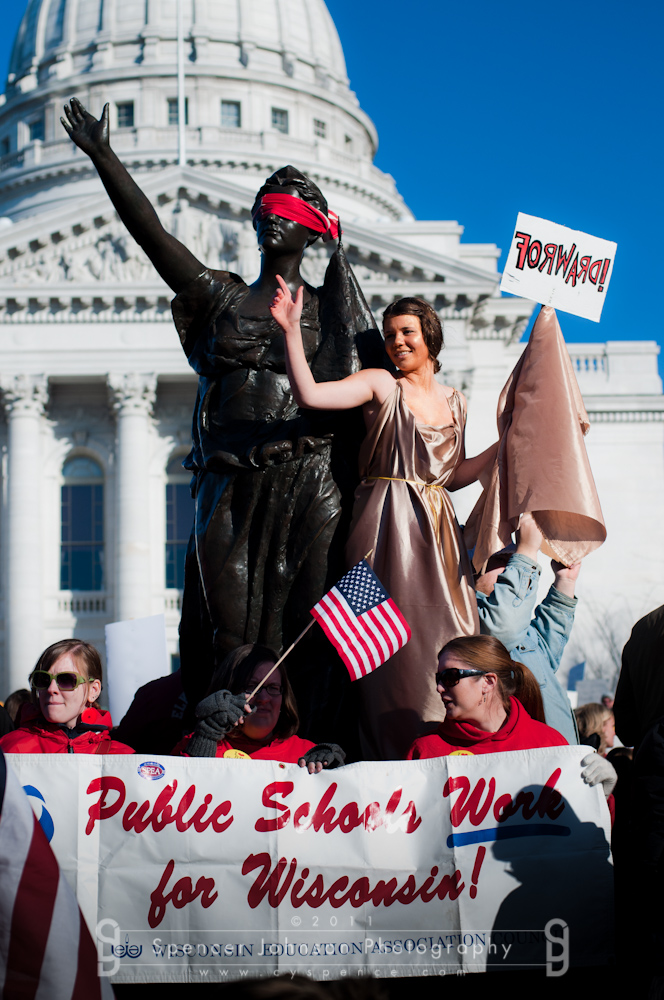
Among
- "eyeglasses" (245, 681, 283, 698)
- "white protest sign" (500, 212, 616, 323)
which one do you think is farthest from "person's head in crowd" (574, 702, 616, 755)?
"eyeglasses" (245, 681, 283, 698)

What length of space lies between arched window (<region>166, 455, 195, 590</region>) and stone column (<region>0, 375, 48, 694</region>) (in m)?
3.96

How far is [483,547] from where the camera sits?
4.54 meters

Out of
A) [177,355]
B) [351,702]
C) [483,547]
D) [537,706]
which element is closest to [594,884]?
[537,706]

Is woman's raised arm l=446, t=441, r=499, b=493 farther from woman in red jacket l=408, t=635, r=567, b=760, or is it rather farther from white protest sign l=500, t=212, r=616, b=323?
woman in red jacket l=408, t=635, r=567, b=760

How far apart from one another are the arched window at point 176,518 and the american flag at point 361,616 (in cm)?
3345

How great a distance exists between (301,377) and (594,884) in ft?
5.96

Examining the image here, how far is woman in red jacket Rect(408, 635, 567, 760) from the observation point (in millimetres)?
3660

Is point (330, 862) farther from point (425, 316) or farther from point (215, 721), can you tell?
point (425, 316)

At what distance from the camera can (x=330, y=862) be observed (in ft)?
10.7

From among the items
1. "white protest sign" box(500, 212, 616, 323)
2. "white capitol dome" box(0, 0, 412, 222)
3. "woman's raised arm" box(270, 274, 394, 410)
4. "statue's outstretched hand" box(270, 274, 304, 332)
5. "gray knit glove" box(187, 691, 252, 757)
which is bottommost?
"gray knit glove" box(187, 691, 252, 757)

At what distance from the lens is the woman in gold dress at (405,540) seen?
13.5 feet

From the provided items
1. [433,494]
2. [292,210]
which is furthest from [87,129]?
[433,494]

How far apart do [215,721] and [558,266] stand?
2.34m

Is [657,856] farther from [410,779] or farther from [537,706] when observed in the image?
[537,706]
